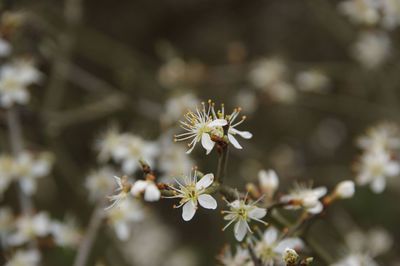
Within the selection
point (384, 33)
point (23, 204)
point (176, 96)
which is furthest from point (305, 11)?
point (23, 204)

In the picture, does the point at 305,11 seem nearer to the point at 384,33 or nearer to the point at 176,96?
the point at 384,33

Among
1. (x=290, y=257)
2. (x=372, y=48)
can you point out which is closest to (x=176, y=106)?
(x=372, y=48)

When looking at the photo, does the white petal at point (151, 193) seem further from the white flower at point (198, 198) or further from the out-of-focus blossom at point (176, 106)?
the out-of-focus blossom at point (176, 106)

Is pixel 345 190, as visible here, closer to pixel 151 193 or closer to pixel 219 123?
pixel 219 123

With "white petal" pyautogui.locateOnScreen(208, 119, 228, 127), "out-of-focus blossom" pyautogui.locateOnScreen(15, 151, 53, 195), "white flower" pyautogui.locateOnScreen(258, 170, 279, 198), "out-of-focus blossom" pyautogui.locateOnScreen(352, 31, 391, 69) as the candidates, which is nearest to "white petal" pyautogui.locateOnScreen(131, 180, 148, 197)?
"white petal" pyautogui.locateOnScreen(208, 119, 228, 127)

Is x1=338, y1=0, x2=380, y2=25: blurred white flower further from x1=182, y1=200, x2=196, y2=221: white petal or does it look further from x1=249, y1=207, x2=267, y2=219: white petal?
x1=182, y1=200, x2=196, y2=221: white petal

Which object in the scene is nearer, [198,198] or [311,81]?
[198,198]
